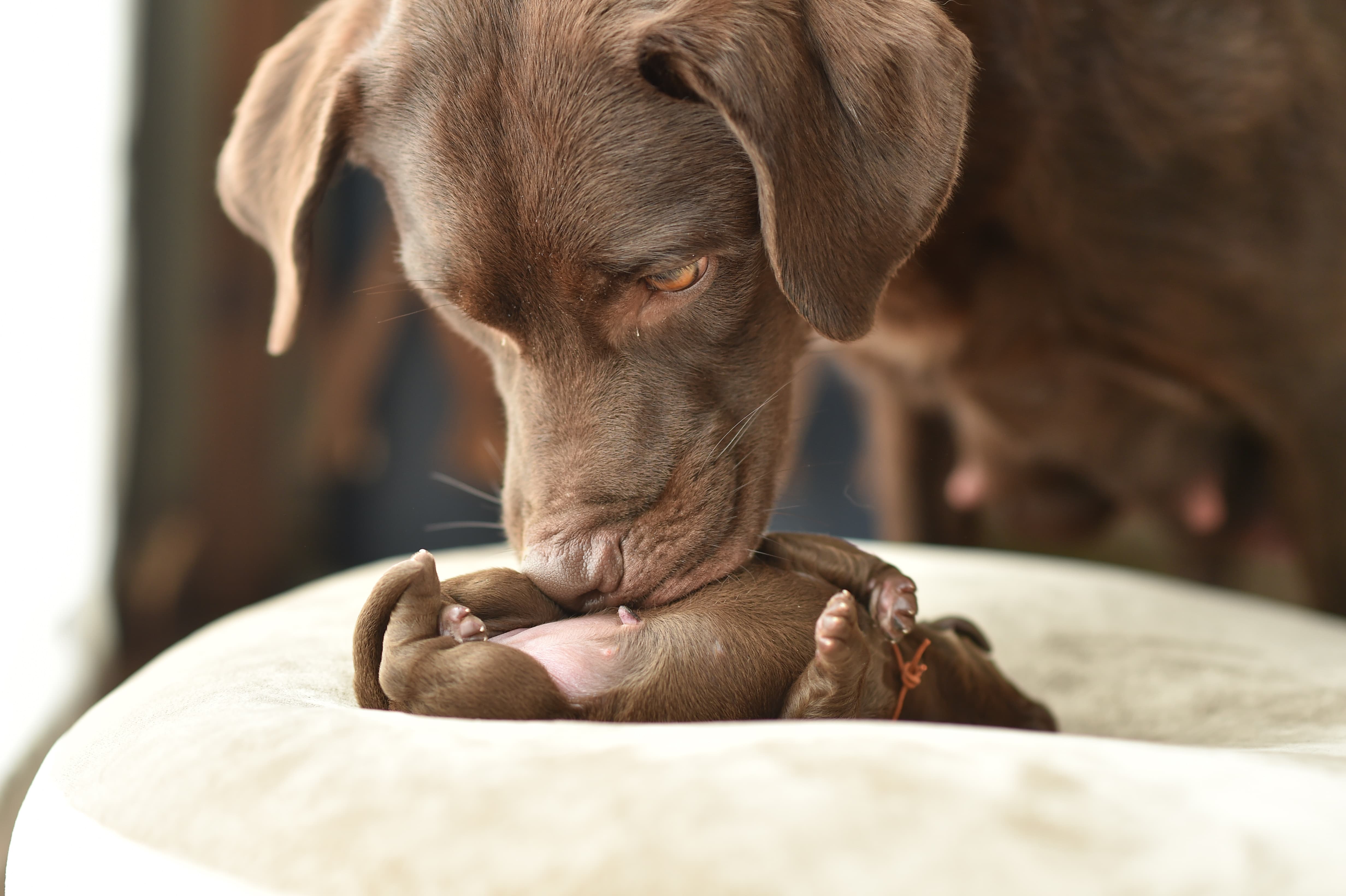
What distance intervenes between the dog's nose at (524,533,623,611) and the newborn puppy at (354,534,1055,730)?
2 centimetres

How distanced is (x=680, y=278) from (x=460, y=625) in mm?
517

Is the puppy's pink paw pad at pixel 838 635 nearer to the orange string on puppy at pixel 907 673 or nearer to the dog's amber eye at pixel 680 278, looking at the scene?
the orange string on puppy at pixel 907 673

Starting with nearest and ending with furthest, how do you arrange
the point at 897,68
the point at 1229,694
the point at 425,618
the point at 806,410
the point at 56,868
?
1. the point at 56,868
2. the point at 425,618
3. the point at 897,68
4. the point at 1229,694
5. the point at 806,410

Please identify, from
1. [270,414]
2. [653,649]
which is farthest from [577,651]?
[270,414]

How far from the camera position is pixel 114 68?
2.93m

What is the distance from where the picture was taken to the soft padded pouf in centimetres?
80

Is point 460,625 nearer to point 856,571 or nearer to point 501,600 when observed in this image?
point 501,600

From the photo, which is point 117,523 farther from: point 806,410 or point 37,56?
point 806,410

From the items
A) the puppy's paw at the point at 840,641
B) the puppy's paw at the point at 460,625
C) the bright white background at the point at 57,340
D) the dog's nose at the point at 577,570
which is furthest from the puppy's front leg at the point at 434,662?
the bright white background at the point at 57,340

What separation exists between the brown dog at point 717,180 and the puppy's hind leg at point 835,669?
24cm

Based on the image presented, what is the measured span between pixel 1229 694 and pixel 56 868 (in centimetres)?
143

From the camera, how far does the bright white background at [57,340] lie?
244 centimetres

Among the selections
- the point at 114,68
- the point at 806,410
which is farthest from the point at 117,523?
the point at 806,410

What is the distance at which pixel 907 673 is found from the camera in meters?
1.32
